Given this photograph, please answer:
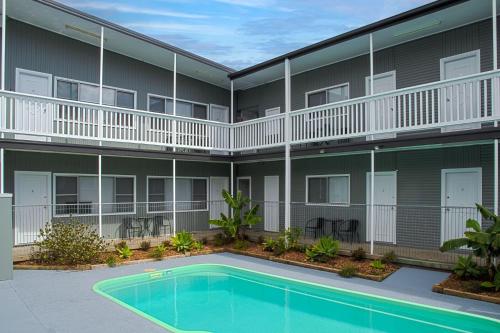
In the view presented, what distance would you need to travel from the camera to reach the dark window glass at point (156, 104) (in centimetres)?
1612

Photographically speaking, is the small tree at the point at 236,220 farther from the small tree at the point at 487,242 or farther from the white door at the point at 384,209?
the small tree at the point at 487,242

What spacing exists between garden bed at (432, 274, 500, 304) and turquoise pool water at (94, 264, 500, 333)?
1.19 meters

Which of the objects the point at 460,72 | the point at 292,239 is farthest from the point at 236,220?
the point at 460,72

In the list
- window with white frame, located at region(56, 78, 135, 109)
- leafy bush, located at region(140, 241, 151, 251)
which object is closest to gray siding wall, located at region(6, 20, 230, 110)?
window with white frame, located at region(56, 78, 135, 109)

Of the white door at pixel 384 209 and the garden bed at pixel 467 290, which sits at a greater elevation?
the white door at pixel 384 209

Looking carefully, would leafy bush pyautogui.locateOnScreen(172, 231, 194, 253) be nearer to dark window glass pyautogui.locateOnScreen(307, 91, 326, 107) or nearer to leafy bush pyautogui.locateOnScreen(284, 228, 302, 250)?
leafy bush pyautogui.locateOnScreen(284, 228, 302, 250)

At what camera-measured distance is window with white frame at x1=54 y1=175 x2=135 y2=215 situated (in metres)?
13.4

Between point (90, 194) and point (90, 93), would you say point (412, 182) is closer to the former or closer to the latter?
point (90, 194)

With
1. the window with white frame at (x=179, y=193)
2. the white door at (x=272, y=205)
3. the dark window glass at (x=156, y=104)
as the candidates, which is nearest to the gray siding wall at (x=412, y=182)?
the white door at (x=272, y=205)

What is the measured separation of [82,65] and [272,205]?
31.5 feet

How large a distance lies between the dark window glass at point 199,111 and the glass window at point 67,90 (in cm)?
536

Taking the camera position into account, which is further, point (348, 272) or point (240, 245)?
point (240, 245)

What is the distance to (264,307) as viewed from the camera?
8430mm

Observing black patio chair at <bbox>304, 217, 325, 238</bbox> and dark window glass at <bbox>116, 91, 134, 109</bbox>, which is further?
dark window glass at <bbox>116, 91, 134, 109</bbox>
